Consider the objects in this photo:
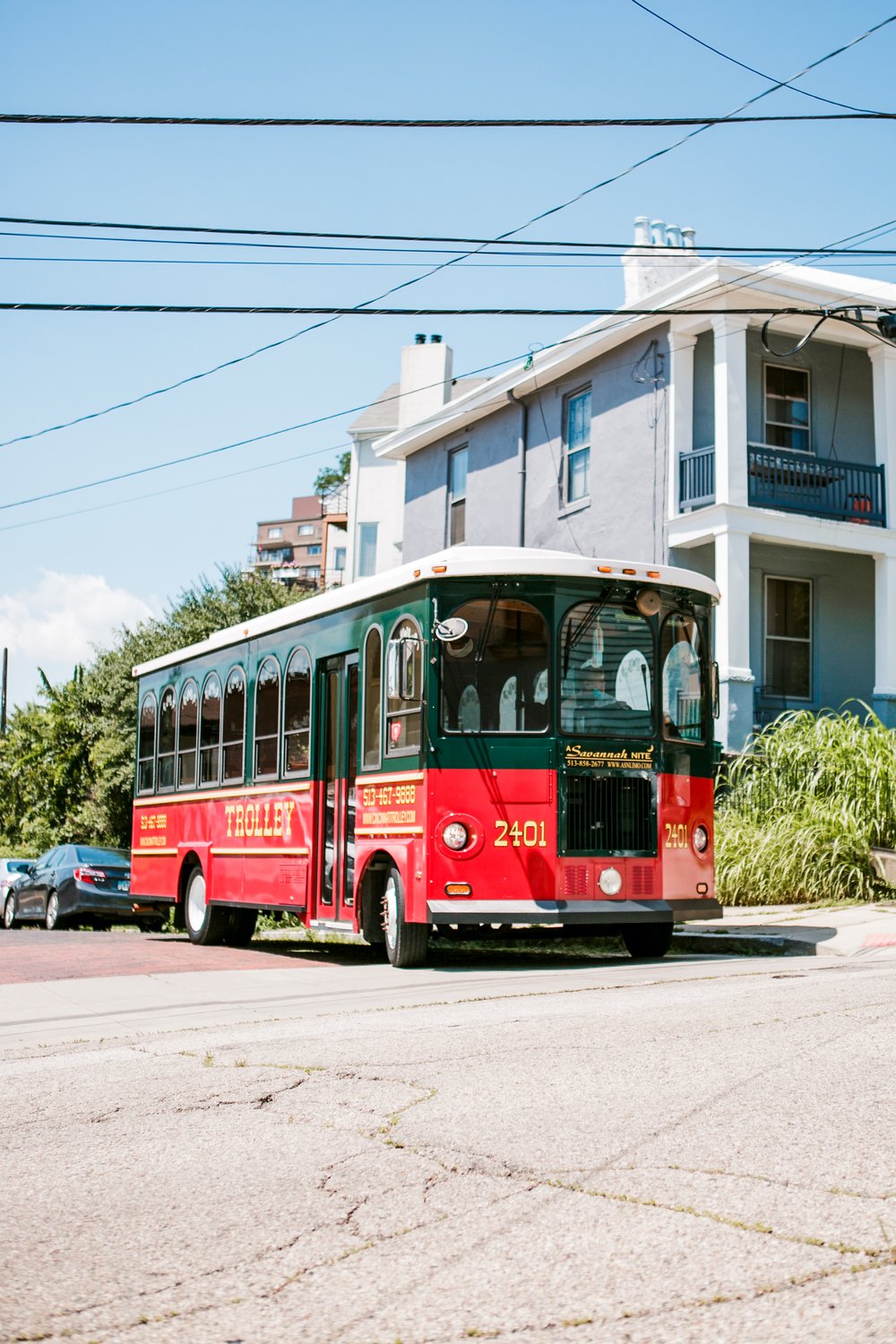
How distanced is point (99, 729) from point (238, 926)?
52.5ft

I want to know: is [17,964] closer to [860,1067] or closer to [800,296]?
[860,1067]

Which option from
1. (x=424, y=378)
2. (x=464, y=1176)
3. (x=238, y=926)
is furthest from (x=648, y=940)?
(x=424, y=378)

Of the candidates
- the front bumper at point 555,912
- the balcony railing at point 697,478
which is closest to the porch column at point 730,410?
the balcony railing at point 697,478

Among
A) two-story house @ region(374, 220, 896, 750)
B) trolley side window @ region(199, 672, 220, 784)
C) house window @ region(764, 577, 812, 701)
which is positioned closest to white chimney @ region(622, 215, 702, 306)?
two-story house @ region(374, 220, 896, 750)

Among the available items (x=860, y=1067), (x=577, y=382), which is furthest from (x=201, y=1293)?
(x=577, y=382)

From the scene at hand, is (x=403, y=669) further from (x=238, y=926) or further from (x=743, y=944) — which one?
(x=238, y=926)

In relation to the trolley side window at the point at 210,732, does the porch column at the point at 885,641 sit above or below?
above

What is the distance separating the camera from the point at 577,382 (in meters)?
25.7

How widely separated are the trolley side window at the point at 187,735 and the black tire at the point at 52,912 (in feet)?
19.0

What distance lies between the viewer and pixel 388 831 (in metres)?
11.9

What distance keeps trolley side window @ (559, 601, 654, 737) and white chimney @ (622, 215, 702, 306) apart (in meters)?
13.2

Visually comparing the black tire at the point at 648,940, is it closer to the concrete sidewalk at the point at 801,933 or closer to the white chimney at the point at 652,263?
the concrete sidewalk at the point at 801,933

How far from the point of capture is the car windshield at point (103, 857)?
72.0ft

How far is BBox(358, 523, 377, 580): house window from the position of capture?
41.2 m
